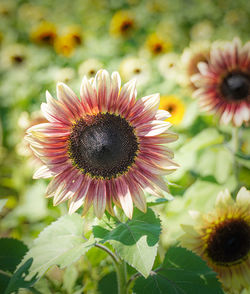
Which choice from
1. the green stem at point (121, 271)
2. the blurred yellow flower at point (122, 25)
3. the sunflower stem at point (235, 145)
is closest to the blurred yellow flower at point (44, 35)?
the blurred yellow flower at point (122, 25)

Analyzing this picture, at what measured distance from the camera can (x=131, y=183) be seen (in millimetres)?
961

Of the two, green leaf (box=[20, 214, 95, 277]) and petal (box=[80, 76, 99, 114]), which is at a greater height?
petal (box=[80, 76, 99, 114])

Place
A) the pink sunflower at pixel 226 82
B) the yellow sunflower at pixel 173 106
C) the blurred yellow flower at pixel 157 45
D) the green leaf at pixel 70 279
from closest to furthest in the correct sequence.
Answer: the green leaf at pixel 70 279 → the pink sunflower at pixel 226 82 → the yellow sunflower at pixel 173 106 → the blurred yellow flower at pixel 157 45

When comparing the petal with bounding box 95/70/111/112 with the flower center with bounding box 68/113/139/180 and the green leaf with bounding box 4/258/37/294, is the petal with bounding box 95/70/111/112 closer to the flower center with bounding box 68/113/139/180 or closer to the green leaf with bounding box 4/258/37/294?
the flower center with bounding box 68/113/139/180

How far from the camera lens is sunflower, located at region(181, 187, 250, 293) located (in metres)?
1.13

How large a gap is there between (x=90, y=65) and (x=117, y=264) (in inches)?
74.9

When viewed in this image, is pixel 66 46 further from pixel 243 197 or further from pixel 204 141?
pixel 243 197

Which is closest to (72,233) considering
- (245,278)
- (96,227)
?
(96,227)

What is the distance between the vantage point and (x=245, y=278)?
1.14m

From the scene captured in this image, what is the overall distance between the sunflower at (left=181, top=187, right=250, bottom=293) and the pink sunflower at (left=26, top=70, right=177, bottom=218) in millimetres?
297

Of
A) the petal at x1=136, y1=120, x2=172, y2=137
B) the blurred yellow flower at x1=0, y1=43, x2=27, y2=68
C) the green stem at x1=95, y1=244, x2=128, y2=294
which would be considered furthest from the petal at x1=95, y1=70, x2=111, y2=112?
the blurred yellow flower at x1=0, y1=43, x2=27, y2=68

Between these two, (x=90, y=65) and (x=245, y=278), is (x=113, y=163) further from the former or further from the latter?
(x=90, y=65)

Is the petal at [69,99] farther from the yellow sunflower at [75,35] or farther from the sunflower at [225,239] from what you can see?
the yellow sunflower at [75,35]

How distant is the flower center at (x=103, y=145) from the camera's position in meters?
0.96
